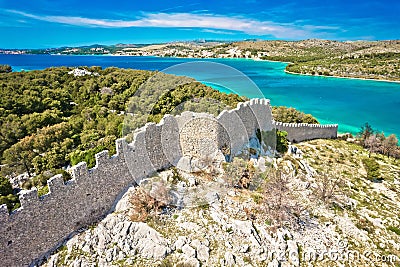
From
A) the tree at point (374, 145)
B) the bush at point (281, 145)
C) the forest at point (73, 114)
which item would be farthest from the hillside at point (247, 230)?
the tree at point (374, 145)

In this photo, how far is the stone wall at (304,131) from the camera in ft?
61.1

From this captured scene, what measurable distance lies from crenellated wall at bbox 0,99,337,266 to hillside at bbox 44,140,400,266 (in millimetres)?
450

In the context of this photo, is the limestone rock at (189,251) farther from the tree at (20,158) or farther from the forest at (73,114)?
the tree at (20,158)

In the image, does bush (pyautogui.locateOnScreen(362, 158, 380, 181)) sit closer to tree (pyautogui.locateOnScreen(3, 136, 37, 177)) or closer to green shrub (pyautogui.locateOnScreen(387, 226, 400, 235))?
green shrub (pyautogui.locateOnScreen(387, 226, 400, 235))

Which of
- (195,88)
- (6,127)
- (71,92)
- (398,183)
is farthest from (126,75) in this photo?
(398,183)

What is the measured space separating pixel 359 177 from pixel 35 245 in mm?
15190

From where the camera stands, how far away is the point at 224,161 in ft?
36.9

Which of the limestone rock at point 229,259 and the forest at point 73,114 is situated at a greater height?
the forest at point 73,114

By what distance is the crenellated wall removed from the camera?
7328mm

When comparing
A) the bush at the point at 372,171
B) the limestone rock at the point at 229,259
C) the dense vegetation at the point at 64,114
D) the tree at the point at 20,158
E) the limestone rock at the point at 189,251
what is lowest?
the bush at the point at 372,171

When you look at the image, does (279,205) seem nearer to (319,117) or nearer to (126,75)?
(126,75)

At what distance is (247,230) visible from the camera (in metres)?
8.96

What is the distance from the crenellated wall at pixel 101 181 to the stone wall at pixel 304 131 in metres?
6.01

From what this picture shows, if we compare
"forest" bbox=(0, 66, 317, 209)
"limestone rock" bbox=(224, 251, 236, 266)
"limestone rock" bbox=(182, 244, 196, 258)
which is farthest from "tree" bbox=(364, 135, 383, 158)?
"limestone rock" bbox=(182, 244, 196, 258)
